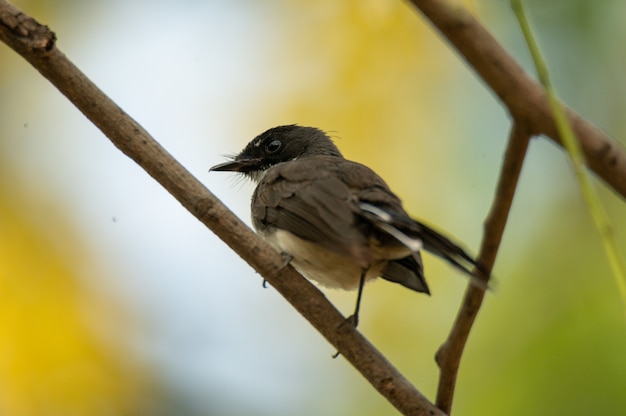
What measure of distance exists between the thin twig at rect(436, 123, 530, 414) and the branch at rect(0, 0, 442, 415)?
0.42 ft

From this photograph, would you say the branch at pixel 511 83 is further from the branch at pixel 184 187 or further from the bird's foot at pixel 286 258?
the bird's foot at pixel 286 258

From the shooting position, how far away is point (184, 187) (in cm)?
327

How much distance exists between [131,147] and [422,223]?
115 cm

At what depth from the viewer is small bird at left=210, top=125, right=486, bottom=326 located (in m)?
3.25

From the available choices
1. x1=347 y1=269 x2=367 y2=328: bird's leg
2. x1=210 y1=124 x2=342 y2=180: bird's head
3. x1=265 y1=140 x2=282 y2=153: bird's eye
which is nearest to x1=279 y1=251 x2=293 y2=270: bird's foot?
x1=347 y1=269 x2=367 y2=328: bird's leg

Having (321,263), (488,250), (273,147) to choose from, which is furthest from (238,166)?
(488,250)

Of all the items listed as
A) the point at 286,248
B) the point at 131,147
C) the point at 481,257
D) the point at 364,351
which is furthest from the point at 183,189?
the point at 481,257

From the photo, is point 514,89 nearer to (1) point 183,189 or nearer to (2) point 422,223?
(2) point 422,223

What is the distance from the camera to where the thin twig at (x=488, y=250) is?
2.33 meters

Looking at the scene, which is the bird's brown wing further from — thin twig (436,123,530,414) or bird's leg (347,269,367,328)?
thin twig (436,123,530,414)

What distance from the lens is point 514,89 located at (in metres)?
2.15

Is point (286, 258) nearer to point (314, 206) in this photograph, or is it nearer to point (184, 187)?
point (314, 206)

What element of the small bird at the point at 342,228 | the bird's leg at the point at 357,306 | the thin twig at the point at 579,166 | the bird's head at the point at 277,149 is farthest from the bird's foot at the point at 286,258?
the thin twig at the point at 579,166

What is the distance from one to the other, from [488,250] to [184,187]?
1.25m
